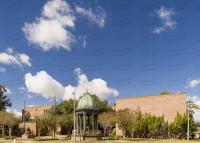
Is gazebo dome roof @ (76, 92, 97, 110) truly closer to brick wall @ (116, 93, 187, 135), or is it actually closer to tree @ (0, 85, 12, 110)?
brick wall @ (116, 93, 187, 135)

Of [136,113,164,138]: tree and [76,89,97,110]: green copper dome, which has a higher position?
[76,89,97,110]: green copper dome

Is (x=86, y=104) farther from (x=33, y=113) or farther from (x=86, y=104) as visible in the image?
(x=33, y=113)

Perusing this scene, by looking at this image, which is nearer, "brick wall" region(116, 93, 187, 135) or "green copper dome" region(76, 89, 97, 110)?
"green copper dome" region(76, 89, 97, 110)

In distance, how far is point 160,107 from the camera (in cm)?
4694

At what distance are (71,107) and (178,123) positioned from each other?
31707 mm

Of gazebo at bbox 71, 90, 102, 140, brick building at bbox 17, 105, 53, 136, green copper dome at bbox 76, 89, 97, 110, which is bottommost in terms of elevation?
brick building at bbox 17, 105, 53, 136

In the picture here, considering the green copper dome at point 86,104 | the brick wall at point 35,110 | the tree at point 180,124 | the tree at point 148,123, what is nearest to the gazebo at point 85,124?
the green copper dome at point 86,104

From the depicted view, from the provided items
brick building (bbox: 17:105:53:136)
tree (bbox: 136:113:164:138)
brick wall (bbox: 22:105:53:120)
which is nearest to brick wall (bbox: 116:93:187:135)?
tree (bbox: 136:113:164:138)

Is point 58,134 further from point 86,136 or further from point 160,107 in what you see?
point 160,107

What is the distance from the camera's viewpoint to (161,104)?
4694 centimetres

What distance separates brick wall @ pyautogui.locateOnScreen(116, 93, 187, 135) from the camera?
44478mm

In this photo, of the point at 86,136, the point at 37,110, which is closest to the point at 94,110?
the point at 86,136

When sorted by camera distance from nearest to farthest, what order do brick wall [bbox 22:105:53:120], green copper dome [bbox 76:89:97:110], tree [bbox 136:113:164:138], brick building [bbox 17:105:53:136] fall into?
green copper dome [bbox 76:89:97:110]
tree [bbox 136:113:164:138]
brick building [bbox 17:105:53:136]
brick wall [bbox 22:105:53:120]

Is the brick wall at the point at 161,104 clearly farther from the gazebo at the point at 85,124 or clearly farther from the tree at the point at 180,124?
the gazebo at the point at 85,124
